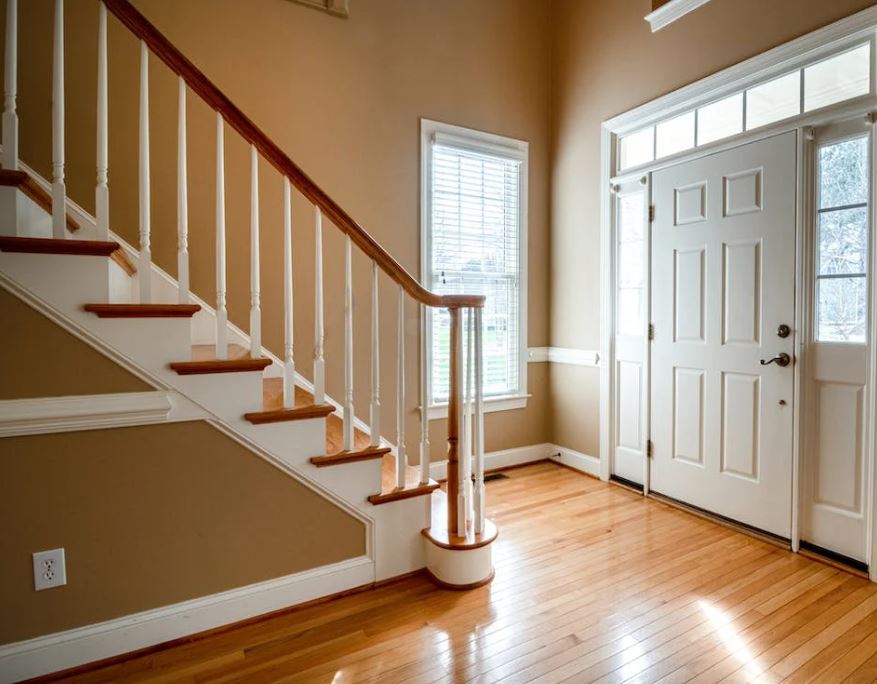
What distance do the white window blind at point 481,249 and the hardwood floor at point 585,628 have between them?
1439 mm

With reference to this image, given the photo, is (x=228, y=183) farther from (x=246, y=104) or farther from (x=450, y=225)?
(x=450, y=225)

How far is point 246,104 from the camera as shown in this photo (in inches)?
109

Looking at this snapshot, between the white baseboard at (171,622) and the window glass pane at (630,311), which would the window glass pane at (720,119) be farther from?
the white baseboard at (171,622)

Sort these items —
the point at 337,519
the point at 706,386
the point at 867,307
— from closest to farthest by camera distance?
the point at 337,519 → the point at 867,307 → the point at 706,386

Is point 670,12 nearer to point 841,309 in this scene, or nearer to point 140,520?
point 841,309

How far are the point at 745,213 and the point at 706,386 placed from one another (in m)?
1.00

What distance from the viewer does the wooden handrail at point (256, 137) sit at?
167 cm

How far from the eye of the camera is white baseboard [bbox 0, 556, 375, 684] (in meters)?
1.64

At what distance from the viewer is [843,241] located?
2352 mm

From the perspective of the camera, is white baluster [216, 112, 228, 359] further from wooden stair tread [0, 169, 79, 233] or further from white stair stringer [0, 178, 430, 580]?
wooden stair tread [0, 169, 79, 233]

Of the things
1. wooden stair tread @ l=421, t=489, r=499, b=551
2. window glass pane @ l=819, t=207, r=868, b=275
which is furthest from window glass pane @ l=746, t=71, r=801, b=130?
wooden stair tread @ l=421, t=489, r=499, b=551

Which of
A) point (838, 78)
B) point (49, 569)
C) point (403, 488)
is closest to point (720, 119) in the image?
point (838, 78)

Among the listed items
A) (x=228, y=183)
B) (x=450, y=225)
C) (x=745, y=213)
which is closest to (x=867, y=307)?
(x=745, y=213)

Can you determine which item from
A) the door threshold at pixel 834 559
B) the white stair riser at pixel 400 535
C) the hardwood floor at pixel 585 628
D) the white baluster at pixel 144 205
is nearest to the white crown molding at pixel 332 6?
the white baluster at pixel 144 205
